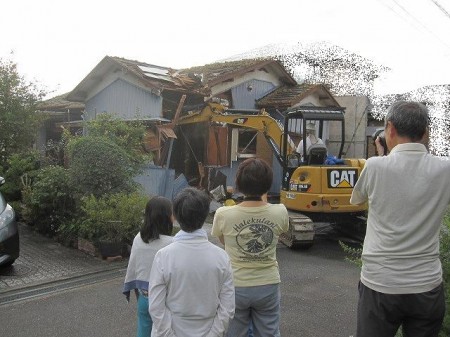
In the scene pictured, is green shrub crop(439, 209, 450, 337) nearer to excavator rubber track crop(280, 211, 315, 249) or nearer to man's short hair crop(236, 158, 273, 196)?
man's short hair crop(236, 158, 273, 196)

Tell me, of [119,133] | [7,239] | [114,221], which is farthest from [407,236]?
[119,133]

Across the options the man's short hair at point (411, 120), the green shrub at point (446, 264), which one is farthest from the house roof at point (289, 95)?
the man's short hair at point (411, 120)

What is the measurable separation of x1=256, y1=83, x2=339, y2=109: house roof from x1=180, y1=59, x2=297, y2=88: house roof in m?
0.48

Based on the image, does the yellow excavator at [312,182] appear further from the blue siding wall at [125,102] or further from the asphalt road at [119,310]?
the blue siding wall at [125,102]

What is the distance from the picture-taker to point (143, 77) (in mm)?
12070

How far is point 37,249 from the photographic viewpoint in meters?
7.61

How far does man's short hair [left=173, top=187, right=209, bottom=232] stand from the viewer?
8.09 ft

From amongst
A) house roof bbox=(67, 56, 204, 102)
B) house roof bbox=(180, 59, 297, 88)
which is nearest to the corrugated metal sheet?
house roof bbox=(67, 56, 204, 102)

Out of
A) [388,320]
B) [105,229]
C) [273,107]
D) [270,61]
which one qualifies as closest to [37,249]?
[105,229]

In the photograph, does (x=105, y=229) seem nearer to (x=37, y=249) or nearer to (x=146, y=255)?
(x=37, y=249)

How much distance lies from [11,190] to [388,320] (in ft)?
33.9

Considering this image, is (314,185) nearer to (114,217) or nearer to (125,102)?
(114,217)

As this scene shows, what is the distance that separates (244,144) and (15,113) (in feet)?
21.4

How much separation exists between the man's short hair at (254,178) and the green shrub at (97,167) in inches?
200
